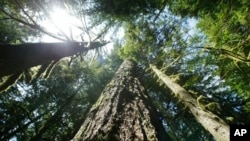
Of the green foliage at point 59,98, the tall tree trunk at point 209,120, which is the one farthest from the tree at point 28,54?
the green foliage at point 59,98

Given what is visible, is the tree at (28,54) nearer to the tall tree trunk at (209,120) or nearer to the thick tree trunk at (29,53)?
the thick tree trunk at (29,53)

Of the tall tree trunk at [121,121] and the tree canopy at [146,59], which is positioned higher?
the tree canopy at [146,59]

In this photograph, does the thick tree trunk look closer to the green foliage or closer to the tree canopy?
the tree canopy

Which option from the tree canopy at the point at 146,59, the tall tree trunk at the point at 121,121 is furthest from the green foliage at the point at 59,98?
the tall tree trunk at the point at 121,121

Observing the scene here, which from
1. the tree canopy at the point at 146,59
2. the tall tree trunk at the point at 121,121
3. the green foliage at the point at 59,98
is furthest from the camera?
the green foliage at the point at 59,98

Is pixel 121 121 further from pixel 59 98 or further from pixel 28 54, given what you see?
pixel 59 98

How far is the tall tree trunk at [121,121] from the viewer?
4.14 metres

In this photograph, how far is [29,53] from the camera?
464 cm

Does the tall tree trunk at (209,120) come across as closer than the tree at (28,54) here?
Yes

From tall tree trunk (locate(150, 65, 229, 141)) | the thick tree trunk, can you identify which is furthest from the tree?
tall tree trunk (locate(150, 65, 229, 141))

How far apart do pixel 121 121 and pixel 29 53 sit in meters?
2.19

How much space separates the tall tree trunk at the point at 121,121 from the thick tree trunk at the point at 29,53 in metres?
1.55

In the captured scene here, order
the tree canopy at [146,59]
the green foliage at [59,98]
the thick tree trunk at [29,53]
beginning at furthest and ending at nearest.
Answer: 1. the green foliage at [59,98]
2. the tree canopy at [146,59]
3. the thick tree trunk at [29,53]

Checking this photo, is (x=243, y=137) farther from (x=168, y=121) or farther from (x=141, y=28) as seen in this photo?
(x=168, y=121)
